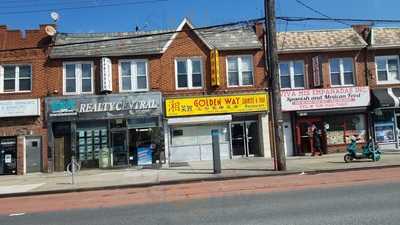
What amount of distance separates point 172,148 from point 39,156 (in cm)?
702

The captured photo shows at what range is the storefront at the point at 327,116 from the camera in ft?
89.4

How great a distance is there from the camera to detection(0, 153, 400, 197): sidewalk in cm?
1848

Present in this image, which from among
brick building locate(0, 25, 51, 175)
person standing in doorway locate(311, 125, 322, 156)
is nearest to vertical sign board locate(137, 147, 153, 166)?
brick building locate(0, 25, 51, 175)

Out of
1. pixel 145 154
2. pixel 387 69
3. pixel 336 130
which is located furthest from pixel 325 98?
pixel 145 154

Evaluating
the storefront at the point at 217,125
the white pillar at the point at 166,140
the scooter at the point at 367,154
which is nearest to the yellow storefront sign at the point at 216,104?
the storefront at the point at 217,125

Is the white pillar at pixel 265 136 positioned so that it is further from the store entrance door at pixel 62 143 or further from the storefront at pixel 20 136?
the storefront at pixel 20 136

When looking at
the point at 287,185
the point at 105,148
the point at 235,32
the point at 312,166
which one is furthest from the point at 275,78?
the point at 105,148

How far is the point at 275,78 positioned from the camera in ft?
65.7

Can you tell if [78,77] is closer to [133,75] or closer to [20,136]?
[133,75]

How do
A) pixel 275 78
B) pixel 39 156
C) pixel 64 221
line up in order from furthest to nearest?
pixel 39 156, pixel 275 78, pixel 64 221

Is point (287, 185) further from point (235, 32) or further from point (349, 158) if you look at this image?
point (235, 32)

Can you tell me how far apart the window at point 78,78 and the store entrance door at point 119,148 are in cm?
275

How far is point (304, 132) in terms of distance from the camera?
27.8 m

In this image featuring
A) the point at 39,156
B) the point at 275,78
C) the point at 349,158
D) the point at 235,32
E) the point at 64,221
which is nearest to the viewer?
the point at 64,221
